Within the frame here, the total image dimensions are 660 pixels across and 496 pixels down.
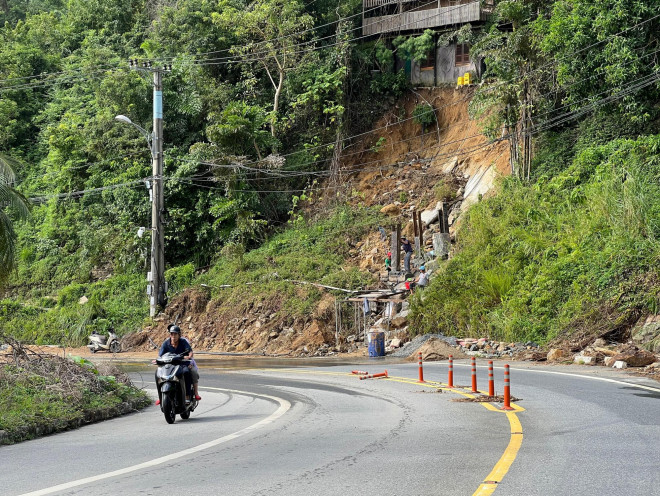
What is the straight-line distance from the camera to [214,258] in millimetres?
41906

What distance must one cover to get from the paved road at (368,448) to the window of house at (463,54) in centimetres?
2939

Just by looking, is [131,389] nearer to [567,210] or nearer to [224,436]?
[224,436]

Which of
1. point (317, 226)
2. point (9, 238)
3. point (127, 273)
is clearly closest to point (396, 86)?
point (317, 226)

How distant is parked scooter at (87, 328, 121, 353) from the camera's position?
3638cm

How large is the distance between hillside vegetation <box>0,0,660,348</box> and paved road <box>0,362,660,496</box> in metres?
12.2

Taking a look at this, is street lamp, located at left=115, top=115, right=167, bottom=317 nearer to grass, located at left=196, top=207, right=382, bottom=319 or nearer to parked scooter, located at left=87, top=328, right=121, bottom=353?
parked scooter, located at left=87, top=328, right=121, bottom=353

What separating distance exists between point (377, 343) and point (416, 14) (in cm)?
2148

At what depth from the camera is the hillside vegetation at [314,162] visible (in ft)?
93.9

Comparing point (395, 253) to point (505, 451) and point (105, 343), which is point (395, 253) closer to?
point (105, 343)

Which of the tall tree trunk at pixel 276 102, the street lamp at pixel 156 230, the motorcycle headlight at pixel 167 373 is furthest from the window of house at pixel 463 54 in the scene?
the motorcycle headlight at pixel 167 373

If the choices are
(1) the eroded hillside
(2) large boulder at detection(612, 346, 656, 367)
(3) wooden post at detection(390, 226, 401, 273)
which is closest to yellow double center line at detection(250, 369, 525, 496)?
(2) large boulder at detection(612, 346, 656, 367)

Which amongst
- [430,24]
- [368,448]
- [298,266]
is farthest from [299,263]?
[368,448]

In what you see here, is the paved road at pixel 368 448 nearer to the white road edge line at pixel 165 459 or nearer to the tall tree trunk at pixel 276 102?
the white road edge line at pixel 165 459

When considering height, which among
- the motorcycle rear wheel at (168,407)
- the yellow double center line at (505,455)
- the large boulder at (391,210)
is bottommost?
the yellow double center line at (505,455)
